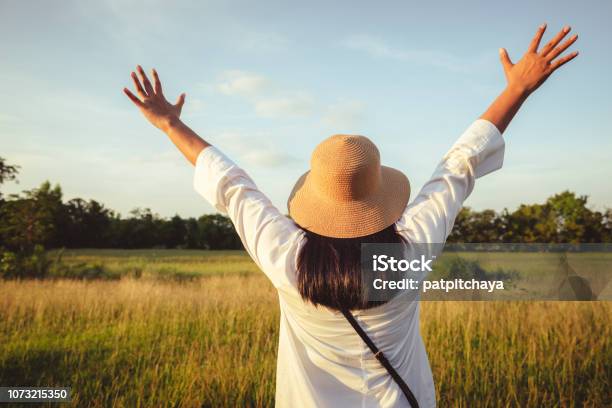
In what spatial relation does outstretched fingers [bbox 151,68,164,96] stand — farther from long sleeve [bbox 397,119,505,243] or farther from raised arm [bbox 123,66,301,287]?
long sleeve [bbox 397,119,505,243]

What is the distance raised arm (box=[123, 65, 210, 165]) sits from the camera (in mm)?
1668

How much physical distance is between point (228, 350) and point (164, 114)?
3562 millimetres

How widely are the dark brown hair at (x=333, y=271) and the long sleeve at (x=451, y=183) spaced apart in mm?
89

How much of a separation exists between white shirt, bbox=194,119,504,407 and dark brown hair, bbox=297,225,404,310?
0.05 m

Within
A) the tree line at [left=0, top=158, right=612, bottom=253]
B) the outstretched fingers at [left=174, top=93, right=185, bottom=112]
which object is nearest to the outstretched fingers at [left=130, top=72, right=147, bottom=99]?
the outstretched fingers at [left=174, top=93, right=185, bottom=112]

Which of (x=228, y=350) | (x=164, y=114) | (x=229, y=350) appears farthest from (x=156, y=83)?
(x=228, y=350)

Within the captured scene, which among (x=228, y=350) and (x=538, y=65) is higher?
(x=538, y=65)

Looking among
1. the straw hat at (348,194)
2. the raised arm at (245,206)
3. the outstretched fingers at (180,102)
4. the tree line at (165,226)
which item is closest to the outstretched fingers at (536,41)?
the straw hat at (348,194)

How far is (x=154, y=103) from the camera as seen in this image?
1.93m

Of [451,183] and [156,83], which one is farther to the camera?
[156,83]

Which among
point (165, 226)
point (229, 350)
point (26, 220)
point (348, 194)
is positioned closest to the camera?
point (348, 194)

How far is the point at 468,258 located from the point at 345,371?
5882 millimetres

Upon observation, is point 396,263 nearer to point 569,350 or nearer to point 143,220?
point 569,350

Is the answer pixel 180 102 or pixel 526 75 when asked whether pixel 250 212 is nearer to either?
pixel 180 102
